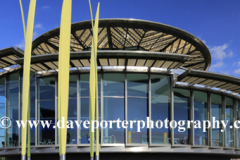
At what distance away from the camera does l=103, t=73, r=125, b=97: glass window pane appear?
19.7 meters

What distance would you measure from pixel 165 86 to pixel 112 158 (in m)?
6.92

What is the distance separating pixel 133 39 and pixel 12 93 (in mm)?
13079

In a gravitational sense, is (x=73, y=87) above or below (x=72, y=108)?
above

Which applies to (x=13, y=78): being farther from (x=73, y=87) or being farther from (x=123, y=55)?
(x=123, y=55)

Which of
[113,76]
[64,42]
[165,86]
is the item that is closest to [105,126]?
[113,76]

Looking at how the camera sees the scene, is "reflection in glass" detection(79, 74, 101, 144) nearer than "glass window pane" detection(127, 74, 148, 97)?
Yes

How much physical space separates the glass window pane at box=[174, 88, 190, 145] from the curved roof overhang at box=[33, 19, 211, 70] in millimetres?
6138

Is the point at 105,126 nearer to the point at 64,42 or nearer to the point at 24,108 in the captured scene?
the point at 24,108

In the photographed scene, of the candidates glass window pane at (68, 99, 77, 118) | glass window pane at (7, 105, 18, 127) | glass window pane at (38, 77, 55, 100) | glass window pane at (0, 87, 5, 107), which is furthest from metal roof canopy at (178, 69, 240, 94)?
glass window pane at (0, 87, 5, 107)

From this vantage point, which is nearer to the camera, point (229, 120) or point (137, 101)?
point (137, 101)

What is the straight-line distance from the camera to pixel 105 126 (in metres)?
19.3

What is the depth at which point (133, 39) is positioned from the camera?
27.6 meters

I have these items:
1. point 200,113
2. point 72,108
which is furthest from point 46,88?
point 200,113

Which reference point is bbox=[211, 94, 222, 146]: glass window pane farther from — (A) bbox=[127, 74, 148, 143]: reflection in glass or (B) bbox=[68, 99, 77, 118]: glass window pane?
(B) bbox=[68, 99, 77, 118]: glass window pane
